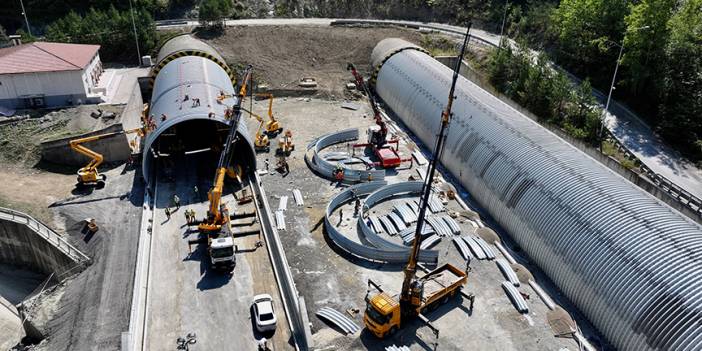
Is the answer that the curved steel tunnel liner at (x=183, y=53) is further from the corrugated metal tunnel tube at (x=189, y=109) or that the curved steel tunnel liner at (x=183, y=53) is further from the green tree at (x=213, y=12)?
the green tree at (x=213, y=12)

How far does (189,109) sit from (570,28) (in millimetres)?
38268

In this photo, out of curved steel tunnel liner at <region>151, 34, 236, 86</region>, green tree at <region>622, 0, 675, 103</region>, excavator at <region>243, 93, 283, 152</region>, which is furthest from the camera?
curved steel tunnel liner at <region>151, 34, 236, 86</region>

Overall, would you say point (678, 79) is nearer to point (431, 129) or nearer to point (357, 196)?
point (431, 129)

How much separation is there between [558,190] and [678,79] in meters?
23.0

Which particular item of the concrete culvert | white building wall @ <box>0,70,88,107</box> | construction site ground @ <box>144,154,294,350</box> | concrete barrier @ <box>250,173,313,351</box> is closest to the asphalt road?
the concrete culvert

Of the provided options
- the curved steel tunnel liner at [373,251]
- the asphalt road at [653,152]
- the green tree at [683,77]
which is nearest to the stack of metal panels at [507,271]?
the curved steel tunnel liner at [373,251]

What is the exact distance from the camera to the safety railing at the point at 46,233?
25.5 meters

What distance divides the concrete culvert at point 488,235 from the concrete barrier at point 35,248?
71.3 ft

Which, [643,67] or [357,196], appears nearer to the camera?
[357,196]

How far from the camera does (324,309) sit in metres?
21.6

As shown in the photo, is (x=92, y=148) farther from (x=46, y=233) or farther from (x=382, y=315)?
(x=382, y=315)

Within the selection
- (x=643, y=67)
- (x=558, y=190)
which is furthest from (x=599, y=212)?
(x=643, y=67)

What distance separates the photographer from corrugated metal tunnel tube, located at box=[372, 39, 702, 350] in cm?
1847

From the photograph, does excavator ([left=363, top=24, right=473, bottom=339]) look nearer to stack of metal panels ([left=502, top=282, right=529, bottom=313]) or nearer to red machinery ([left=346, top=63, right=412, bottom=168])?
stack of metal panels ([left=502, top=282, right=529, bottom=313])
